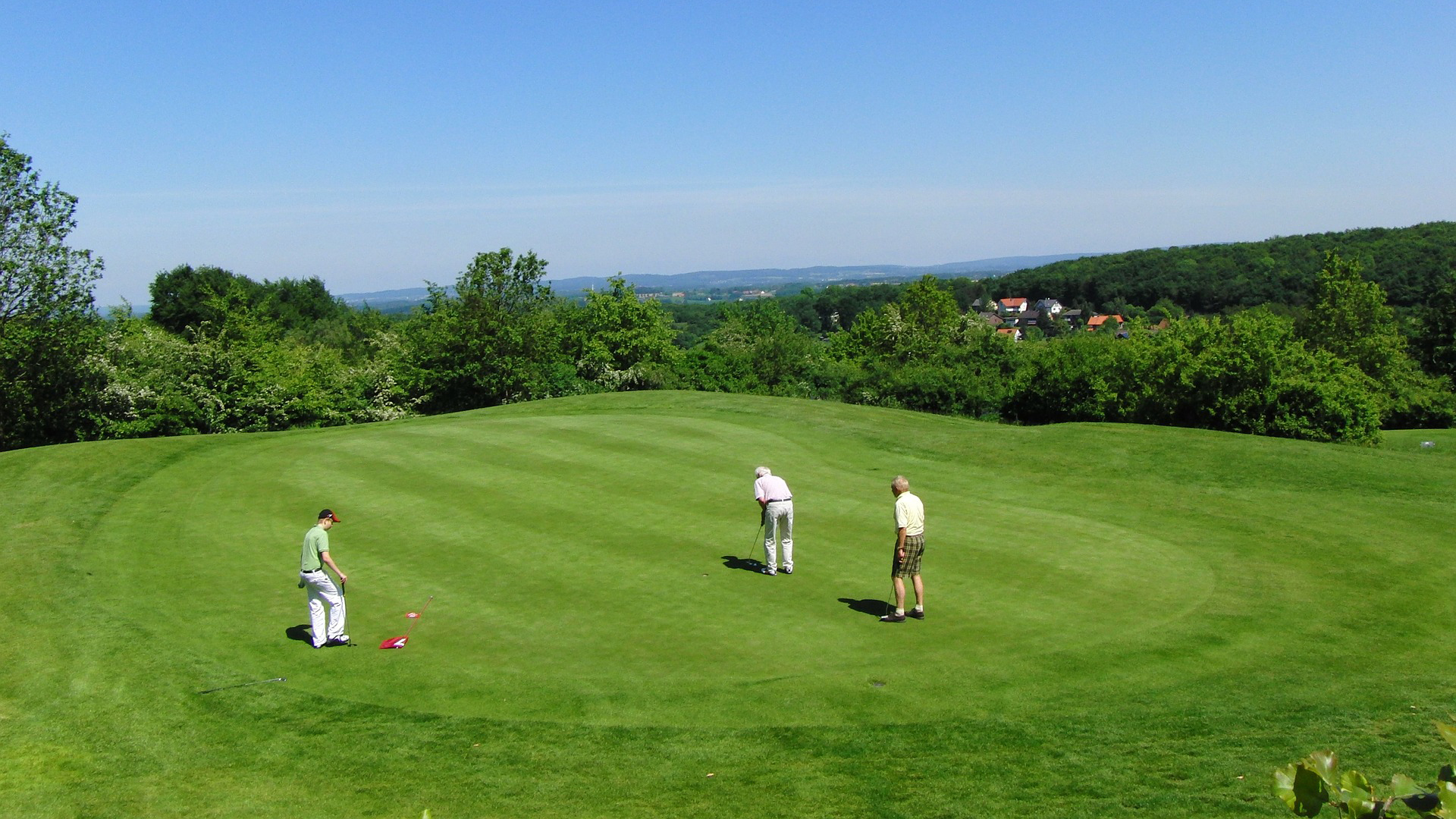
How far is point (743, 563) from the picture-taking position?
1584 centimetres

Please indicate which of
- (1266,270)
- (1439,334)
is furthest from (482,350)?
(1266,270)

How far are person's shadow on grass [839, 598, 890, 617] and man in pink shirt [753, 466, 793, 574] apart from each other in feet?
4.79

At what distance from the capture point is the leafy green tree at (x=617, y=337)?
67500 mm

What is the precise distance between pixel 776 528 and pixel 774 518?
21 centimetres

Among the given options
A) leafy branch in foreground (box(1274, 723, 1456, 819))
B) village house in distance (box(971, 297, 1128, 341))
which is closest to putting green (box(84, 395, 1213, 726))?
leafy branch in foreground (box(1274, 723, 1456, 819))

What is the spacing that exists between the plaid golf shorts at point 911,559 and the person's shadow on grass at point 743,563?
117 inches

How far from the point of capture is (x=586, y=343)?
6931 centimetres

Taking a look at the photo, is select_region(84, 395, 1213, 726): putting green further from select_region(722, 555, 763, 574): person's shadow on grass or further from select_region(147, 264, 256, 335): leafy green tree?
select_region(147, 264, 256, 335): leafy green tree

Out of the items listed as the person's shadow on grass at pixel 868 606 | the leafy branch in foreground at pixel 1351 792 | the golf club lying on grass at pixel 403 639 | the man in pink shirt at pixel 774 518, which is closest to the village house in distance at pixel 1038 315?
the man in pink shirt at pixel 774 518

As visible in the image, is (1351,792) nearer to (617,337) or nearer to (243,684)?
(243,684)

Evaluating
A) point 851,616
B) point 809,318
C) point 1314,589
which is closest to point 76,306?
point 851,616

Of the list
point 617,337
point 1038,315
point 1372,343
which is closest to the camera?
point 1372,343

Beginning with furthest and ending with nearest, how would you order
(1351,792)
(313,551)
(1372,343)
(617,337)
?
(617,337), (1372,343), (313,551), (1351,792)

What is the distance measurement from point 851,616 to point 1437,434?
4387cm
